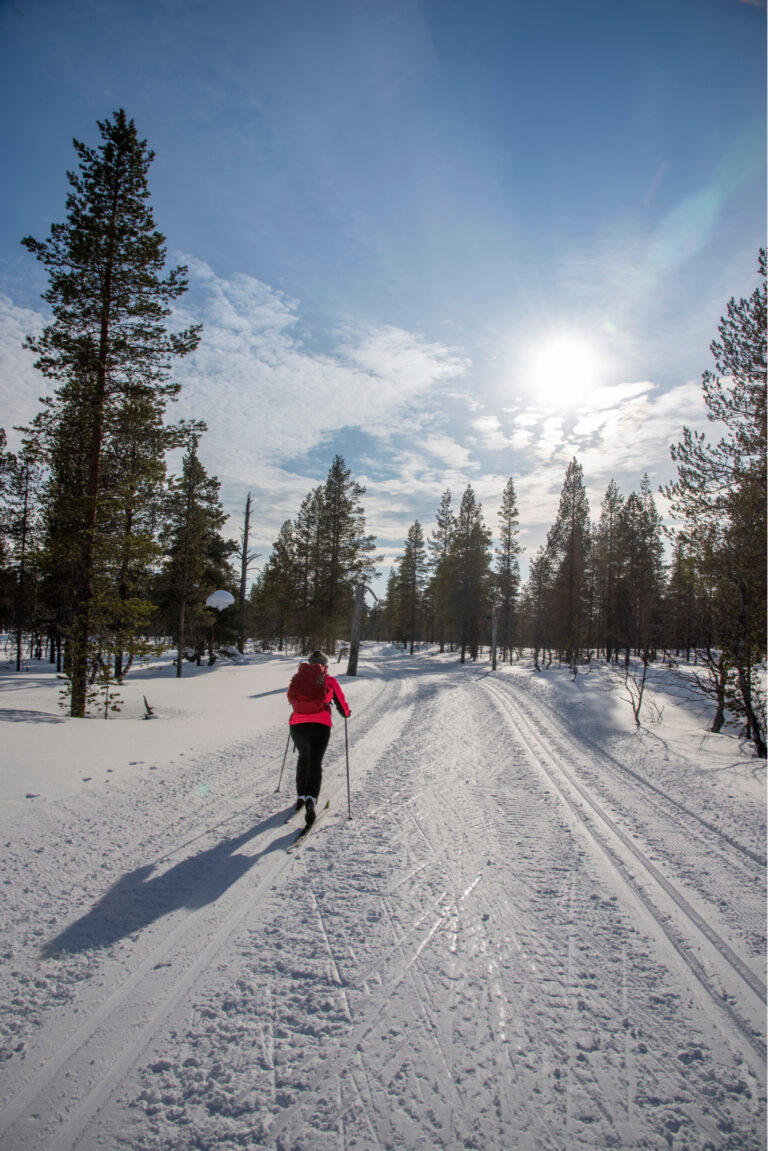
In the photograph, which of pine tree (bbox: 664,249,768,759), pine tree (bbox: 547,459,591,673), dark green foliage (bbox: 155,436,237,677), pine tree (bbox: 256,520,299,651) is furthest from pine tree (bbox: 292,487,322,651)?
pine tree (bbox: 664,249,768,759)

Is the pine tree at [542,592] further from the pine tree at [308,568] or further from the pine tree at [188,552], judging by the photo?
the pine tree at [188,552]

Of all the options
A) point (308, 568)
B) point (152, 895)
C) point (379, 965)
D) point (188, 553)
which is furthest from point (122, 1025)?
point (308, 568)

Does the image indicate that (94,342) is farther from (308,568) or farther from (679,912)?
(308,568)

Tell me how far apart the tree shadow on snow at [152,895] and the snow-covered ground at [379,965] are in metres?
0.02

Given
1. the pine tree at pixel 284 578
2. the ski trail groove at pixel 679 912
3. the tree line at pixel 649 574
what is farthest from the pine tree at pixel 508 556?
the ski trail groove at pixel 679 912

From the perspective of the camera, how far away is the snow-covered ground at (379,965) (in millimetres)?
2148

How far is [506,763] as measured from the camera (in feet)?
27.3

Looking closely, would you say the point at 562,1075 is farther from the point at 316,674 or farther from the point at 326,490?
the point at 326,490

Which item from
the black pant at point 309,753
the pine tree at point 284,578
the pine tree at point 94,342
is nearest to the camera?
the black pant at point 309,753

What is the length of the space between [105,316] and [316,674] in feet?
36.9

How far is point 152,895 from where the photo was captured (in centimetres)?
388

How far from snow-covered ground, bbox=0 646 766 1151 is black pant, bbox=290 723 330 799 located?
0.46 m

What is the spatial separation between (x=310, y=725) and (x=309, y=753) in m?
0.31

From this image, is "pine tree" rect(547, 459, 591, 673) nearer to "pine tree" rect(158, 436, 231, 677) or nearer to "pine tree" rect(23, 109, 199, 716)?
"pine tree" rect(158, 436, 231, 677)
